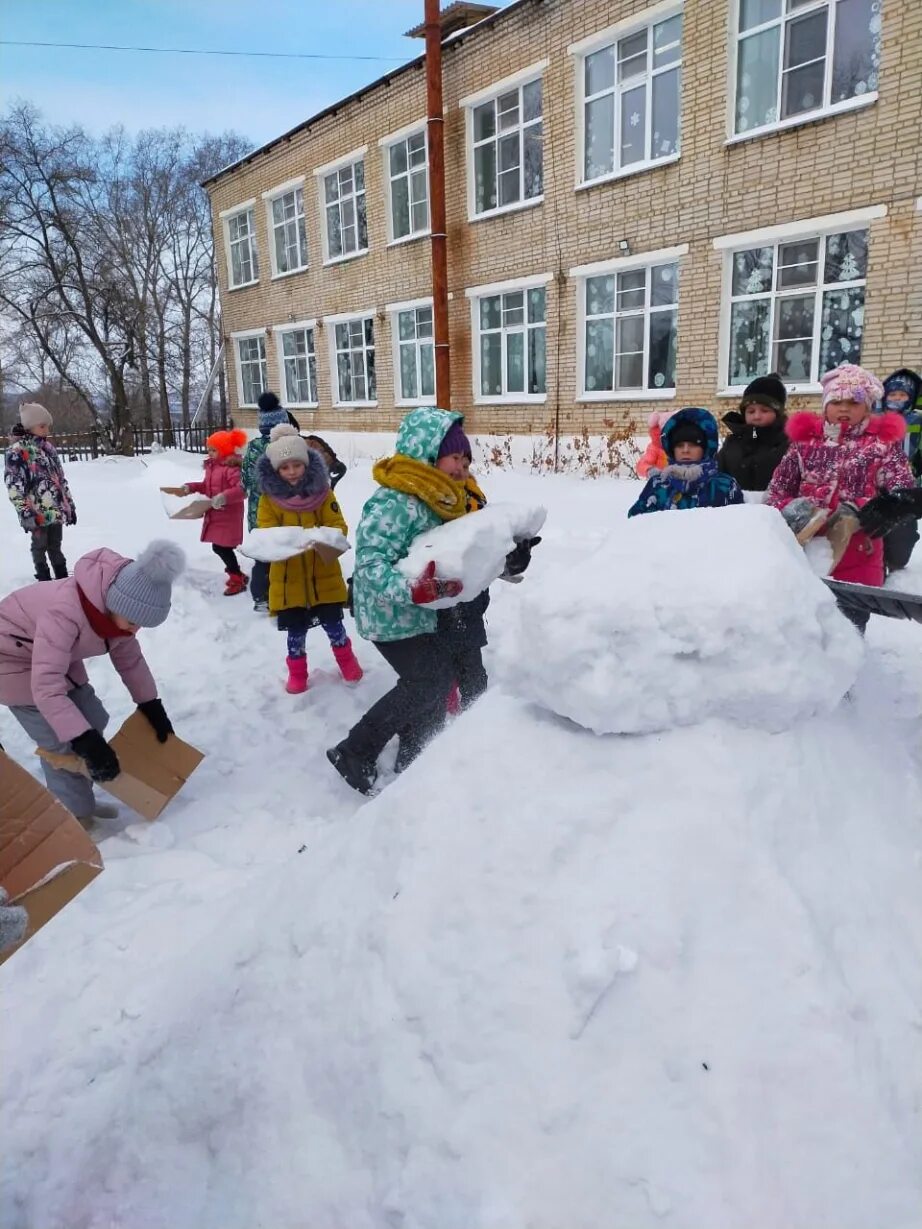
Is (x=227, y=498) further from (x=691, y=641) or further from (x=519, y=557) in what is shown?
(x=691, y=641)

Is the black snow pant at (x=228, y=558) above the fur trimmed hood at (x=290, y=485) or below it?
below

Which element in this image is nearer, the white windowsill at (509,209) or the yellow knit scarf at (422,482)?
the yellow knit scarf at (422,482)

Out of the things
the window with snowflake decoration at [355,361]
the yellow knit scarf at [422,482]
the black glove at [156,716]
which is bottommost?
the black glove at [156,716]

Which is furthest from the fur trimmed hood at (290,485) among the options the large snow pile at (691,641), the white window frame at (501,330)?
the white window frame at (501,330)

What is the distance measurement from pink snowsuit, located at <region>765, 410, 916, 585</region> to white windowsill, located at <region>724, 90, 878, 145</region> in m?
8.35

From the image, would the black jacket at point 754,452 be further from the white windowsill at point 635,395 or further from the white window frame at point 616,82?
the white window frame at point 616,82

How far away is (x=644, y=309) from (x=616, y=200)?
68.8 inches

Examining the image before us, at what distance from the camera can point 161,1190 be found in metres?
1.60

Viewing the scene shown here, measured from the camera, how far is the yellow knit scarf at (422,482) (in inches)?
123

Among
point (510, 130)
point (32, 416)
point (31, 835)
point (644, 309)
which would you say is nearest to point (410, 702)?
point (31, 835)

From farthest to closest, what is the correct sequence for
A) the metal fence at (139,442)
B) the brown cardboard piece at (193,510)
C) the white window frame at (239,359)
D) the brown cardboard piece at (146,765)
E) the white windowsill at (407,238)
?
the metal fence at (139,442) < the white window frame at (239,359) < the white windowsill at (407,238) < the brown cardboard piece at (193,510) < the brown cardboard piece at (146,765)

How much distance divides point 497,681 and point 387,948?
29.2 inches

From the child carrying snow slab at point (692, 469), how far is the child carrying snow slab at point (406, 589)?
952 mm

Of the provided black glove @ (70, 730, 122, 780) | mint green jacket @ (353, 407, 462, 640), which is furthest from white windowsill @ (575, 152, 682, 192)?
black glove @ (70, 730, 122, 780)
